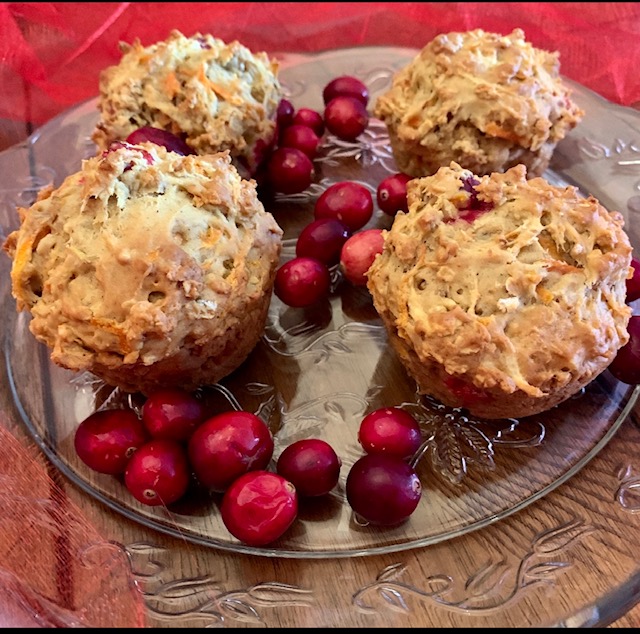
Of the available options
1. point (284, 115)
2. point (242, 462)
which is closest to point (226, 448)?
point (242, 462)

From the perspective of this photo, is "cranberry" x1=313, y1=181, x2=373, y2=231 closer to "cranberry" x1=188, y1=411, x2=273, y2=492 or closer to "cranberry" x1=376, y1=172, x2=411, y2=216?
"cranberry" x1=376, y1=172, x2=411, y2=216

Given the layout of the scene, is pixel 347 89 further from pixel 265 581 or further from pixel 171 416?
pixel 265 581

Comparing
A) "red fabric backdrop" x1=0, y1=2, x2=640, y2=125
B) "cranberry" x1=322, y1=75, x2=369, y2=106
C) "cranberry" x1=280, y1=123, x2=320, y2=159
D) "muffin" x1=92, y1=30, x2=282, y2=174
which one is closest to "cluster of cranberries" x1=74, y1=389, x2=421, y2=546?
"muffin" x1=92, y1=30, x2=282, y2=174

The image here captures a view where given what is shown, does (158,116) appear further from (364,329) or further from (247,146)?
(364,329)

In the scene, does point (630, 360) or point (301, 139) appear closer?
point (630, 360)

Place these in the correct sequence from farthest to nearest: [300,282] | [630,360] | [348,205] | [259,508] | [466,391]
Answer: [348,205] → [300,282] → [630,360] → [466,391] → [259,508]

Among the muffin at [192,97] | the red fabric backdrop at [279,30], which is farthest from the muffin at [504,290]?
the red fabric backdrop at [279,30]

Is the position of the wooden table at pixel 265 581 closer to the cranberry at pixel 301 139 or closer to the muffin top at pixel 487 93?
the muffin top at pixel 487 93
